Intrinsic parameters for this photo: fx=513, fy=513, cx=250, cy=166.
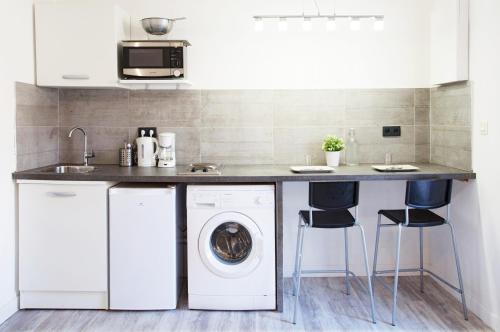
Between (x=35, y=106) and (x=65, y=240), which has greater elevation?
(x=35, y=106)

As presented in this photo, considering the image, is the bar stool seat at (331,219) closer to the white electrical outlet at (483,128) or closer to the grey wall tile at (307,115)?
the grey wall tile at (307,115)

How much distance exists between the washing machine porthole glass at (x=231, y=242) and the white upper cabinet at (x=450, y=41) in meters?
1.75

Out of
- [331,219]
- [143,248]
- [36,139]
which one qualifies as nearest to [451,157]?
[331,219]

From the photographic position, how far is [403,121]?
13.3 feet

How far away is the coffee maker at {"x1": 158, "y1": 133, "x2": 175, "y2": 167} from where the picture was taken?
387 cm

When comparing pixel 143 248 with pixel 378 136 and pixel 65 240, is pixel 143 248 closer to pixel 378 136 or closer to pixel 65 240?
pixel 65 240

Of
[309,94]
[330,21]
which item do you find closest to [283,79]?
[309,94]

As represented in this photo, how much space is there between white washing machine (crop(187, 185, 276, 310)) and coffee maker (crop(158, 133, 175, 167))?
650 millimetres

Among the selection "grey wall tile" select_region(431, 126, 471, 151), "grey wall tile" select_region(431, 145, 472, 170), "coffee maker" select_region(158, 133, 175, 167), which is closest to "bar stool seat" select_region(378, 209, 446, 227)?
"grey wall tile" select_region(431, 145, 472, 170)

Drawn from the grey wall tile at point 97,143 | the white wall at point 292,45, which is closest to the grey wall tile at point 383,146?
the white wall at point 292,45

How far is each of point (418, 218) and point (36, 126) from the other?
8.93ft

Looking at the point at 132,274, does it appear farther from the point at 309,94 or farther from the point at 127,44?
the point at 309,94

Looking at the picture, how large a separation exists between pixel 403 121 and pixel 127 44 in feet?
7.18

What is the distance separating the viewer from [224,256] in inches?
135
